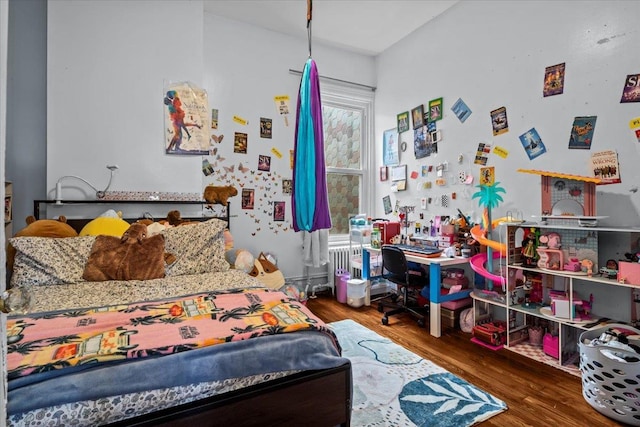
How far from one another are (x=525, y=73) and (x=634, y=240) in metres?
1.40

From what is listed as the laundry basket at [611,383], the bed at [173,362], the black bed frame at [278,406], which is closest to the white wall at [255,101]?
the bed at [173,362]

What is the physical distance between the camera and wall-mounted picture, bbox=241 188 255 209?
3441mm

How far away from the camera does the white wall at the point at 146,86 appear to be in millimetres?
2533

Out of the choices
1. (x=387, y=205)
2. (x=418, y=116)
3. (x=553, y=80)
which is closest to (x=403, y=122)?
(x=418, y=116)

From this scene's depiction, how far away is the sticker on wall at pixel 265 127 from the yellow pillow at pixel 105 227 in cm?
166

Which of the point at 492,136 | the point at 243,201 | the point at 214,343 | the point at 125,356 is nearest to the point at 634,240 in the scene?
the point at 492,136

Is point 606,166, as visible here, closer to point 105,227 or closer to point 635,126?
point 635,126

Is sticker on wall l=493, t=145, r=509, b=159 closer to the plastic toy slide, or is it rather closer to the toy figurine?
the plastic toy slide

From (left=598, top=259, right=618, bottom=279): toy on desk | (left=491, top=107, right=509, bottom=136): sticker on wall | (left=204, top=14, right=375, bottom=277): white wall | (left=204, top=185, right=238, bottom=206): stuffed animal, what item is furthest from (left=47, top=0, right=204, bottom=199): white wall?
(left=598, top=259, right=618, bottom=279): toy on desk

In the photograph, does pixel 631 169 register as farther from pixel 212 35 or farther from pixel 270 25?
pixel 212 35

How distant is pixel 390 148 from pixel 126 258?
2.94 meters

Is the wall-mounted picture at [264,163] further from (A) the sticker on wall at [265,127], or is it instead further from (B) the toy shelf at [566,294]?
(B) the toy shelf at [566,294]

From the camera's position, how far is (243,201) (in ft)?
11.3

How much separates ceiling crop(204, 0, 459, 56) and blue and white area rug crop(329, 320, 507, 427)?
9.83 feet
